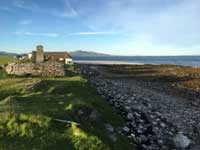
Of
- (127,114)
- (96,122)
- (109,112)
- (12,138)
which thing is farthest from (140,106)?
(12,138)

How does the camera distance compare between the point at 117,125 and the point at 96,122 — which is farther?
the point at 117,125

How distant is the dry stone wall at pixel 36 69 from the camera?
39.7 m

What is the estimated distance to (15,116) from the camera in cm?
1608

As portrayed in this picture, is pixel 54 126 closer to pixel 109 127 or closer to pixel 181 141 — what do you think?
pixel 109 127

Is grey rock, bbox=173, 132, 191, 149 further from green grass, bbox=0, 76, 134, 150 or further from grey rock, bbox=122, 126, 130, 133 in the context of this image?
green grass, bbox=0, 76, 134, 150

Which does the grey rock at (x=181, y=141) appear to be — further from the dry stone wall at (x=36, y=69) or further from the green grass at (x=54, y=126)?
the dry stone wall at (x=36, y=69)

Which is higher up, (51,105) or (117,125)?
(51,105)

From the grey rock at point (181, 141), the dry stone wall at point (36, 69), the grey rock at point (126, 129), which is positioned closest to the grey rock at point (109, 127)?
the grey rock at point (126, 129)

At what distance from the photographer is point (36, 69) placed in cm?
4009

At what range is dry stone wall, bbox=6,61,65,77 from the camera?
130 ft

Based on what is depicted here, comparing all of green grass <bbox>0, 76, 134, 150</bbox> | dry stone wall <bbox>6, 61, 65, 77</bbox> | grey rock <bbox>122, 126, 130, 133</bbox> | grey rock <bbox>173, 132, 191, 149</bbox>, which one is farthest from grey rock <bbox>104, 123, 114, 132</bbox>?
dry stone wall <bbox>6, 61, 65, 77</bbox>

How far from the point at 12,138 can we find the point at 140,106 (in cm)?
1471

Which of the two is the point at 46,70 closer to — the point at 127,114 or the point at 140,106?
the point at 140,106

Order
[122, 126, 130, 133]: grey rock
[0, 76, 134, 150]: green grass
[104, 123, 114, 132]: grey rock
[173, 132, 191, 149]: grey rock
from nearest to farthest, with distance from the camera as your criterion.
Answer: [0, 76, 134, 150]: green grass → [104, 123, 114, 132]: grey rock → [173, 132, 191, 149]: grey rock → [122, 126, 130, 133]: grey rock
